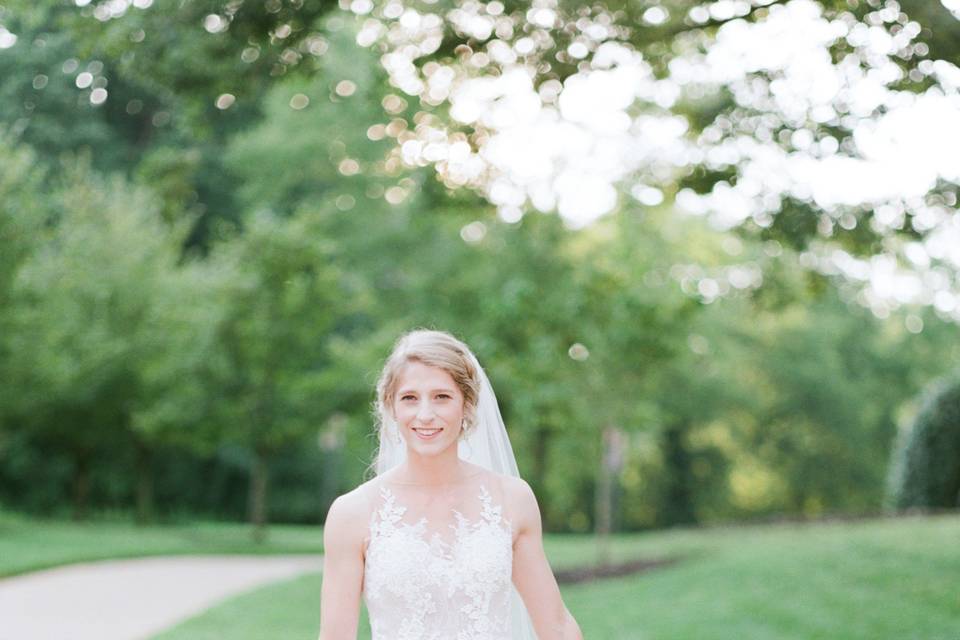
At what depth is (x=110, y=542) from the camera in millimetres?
20281

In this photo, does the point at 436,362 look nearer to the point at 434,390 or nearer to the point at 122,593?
the point at 434,390

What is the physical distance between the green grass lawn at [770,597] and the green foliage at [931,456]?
3411 millimetres

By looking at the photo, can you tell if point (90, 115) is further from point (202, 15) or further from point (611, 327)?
point (202, 15)

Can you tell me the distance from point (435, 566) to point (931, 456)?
20.5 meters

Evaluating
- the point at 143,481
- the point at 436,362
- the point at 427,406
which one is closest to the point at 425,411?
the point at 427,406

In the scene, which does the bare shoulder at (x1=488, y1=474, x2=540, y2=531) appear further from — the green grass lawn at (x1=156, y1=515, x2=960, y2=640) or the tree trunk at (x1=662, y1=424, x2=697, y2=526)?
the tree trunk at (x1=662, y1=424, x2=697, y2=526)

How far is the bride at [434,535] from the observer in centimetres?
353

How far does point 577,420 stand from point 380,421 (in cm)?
1749

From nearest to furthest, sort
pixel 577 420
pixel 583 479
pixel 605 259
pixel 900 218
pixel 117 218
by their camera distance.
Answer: pixel 900 218 < pixel 577 420 < pixel 117 218 < pixel 605 259 < pixel 583 479

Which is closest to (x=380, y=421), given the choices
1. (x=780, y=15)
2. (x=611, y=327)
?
(x=780, y=15)

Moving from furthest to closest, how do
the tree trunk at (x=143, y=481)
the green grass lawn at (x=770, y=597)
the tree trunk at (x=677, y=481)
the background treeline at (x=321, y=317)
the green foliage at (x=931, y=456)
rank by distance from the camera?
the tree trunk at (x=677, y=481)
the tree trunk at (x=143, y=481)
the green foliage at (x=931, y=456)
the background treeline at (x=321, y=317)
the green grass lawn at (x=770, y=597)

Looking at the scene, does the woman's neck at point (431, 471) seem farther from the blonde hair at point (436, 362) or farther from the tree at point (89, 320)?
the tree at point (89, 320)

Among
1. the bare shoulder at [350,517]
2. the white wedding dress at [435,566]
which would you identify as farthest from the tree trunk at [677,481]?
the bare shoulder at [350,517]

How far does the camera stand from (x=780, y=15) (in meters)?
10.7
